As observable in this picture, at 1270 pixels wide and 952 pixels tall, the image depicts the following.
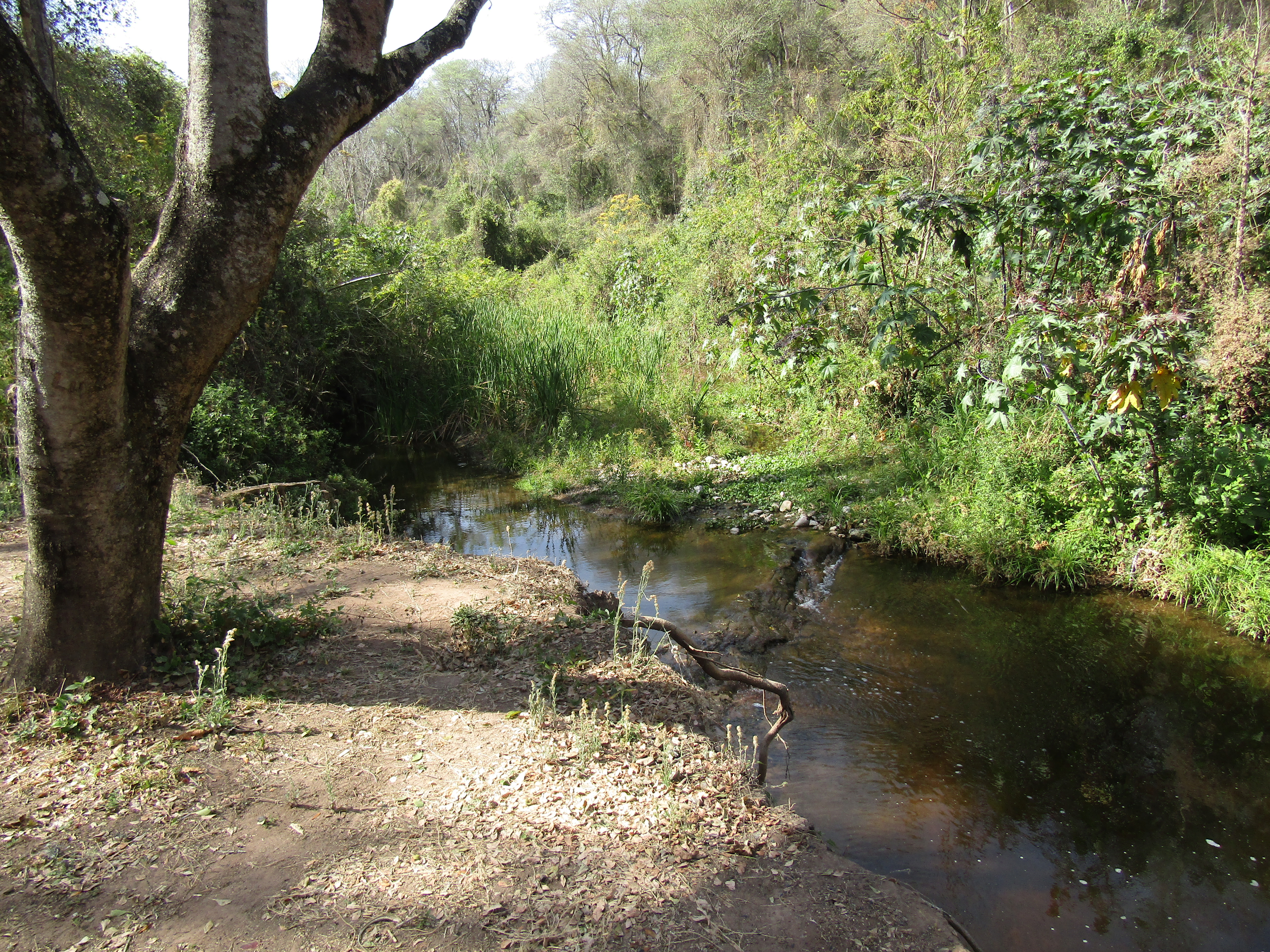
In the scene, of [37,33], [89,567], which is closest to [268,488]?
[89,567]

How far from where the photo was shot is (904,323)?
4254 millimetres

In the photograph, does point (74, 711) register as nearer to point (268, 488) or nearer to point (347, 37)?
point (347, 37)

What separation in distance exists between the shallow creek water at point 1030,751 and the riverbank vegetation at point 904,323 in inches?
29.4

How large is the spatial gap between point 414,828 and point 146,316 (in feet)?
7.80

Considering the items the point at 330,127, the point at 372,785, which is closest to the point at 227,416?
the point at 330,127

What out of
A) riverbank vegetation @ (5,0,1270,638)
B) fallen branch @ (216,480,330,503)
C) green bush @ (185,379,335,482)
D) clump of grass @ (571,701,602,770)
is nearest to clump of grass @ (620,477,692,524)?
riverbank vegetation @ (5,0,1270,638)

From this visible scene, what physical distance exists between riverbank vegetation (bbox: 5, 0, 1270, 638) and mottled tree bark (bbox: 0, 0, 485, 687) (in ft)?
8.88

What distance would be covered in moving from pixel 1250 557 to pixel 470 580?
589 cm

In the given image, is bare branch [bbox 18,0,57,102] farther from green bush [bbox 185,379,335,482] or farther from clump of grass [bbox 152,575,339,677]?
clump of grass [bbox 152,575,339,677]

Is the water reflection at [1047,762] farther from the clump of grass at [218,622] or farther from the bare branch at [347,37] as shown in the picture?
the bare branch at [347,37]

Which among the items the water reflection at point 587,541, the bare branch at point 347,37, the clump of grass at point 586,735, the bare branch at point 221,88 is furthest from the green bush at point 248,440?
the clump of grass at point 586,735

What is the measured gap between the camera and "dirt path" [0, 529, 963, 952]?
235 centimetres

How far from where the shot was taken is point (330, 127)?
338 centimetres

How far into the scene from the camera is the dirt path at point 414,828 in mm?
2352
